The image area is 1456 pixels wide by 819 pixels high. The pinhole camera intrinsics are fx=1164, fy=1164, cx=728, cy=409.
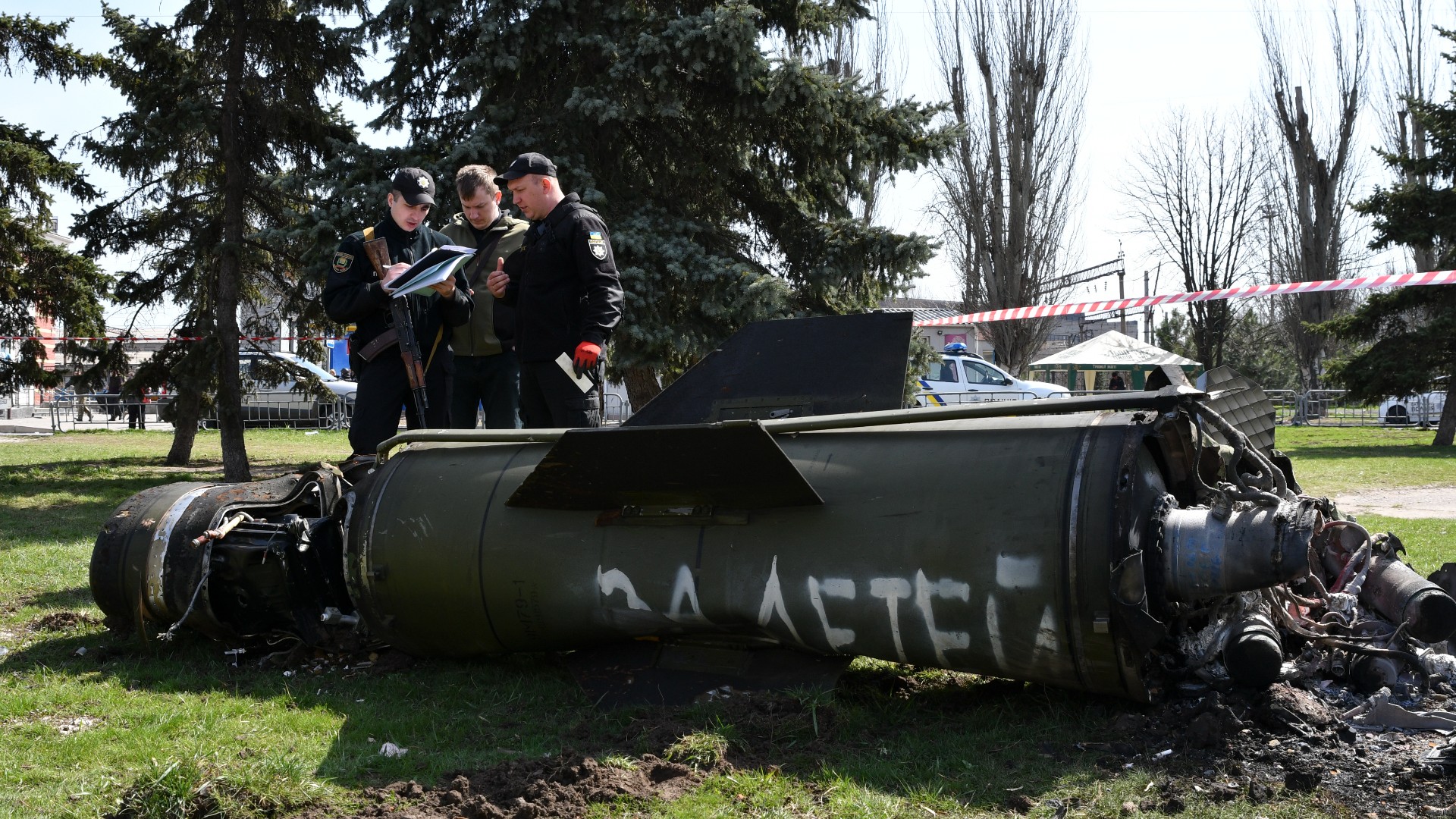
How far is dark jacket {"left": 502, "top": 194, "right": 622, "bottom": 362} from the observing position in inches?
194

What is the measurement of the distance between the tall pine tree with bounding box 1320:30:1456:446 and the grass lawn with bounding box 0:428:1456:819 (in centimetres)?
1664

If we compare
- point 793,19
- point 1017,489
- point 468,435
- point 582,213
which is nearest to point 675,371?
point 793,19

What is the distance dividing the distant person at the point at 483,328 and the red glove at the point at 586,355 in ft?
2.51

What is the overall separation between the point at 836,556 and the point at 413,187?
287 centimetres

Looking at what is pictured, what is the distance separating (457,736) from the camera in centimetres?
342

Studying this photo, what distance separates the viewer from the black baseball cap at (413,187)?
521 cm

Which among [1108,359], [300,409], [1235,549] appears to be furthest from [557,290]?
[1108,359]

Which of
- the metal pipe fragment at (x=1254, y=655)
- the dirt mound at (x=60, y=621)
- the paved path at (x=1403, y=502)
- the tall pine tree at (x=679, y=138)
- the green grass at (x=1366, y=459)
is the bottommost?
the paved path at (x=1403, y=502)

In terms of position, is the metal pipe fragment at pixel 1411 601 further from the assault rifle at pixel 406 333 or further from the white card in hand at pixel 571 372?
the assault rifle at pixel 406 333

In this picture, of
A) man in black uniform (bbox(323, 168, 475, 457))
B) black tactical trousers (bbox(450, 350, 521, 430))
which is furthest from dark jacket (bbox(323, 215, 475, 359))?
black tactical trousers (bbox(450, 350, 521, 430))

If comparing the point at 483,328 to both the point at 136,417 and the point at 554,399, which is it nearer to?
the point at 554,399

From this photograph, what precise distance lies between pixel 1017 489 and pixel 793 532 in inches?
26.9

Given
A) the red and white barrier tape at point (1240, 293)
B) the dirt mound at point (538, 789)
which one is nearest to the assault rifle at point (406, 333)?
the dirt mound at point (538, 789)

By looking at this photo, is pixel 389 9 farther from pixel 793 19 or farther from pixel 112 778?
pixel 112 778
